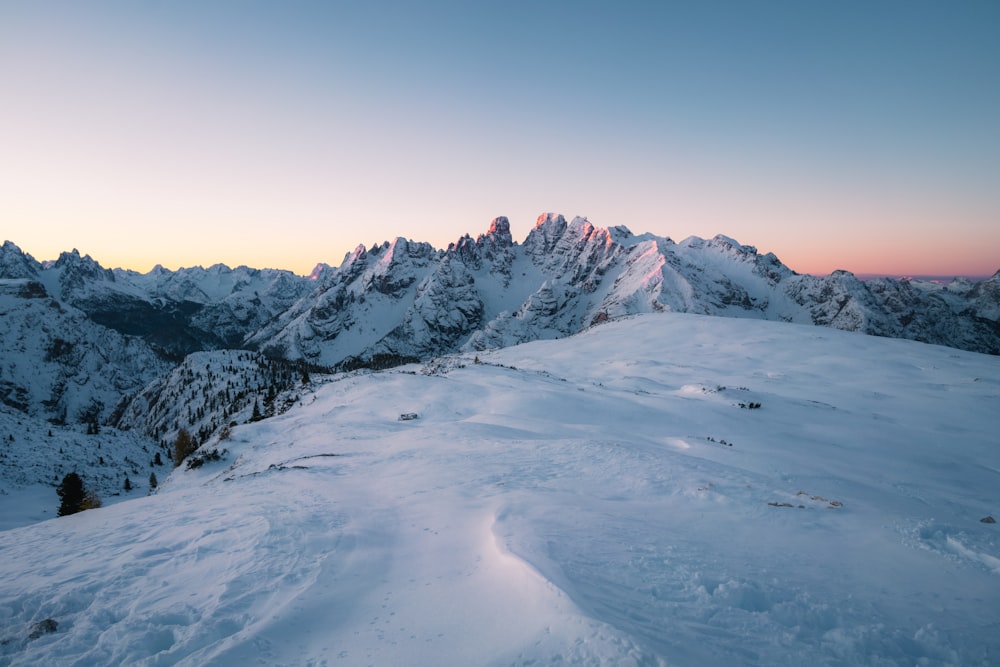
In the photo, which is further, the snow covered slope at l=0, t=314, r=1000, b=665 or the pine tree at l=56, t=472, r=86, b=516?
the pine tree at l=56, t=472, r=86, b=516

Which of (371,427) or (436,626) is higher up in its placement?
(436,626)

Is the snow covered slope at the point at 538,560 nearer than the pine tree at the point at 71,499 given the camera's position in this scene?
Yes

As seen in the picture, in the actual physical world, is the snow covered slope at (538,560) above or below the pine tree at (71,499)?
above

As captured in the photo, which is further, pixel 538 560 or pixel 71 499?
pixel 71 499

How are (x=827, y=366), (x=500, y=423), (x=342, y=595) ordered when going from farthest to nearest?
1. (x=827, y=366)
2. (x=500, y=423)
3. (x=342, y=595)

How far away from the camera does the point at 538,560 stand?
8125 mm

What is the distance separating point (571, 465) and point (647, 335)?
216 ft

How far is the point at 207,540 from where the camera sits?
32.2 ft

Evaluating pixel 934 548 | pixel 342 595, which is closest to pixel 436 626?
pixel 342 595

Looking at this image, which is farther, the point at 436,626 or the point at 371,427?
the point at 371,427

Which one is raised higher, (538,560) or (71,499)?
(538,560)

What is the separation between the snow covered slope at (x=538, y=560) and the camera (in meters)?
6.23

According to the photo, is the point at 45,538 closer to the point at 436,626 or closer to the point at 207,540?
the point at 207,540

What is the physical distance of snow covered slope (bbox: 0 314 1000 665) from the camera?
6.23m
